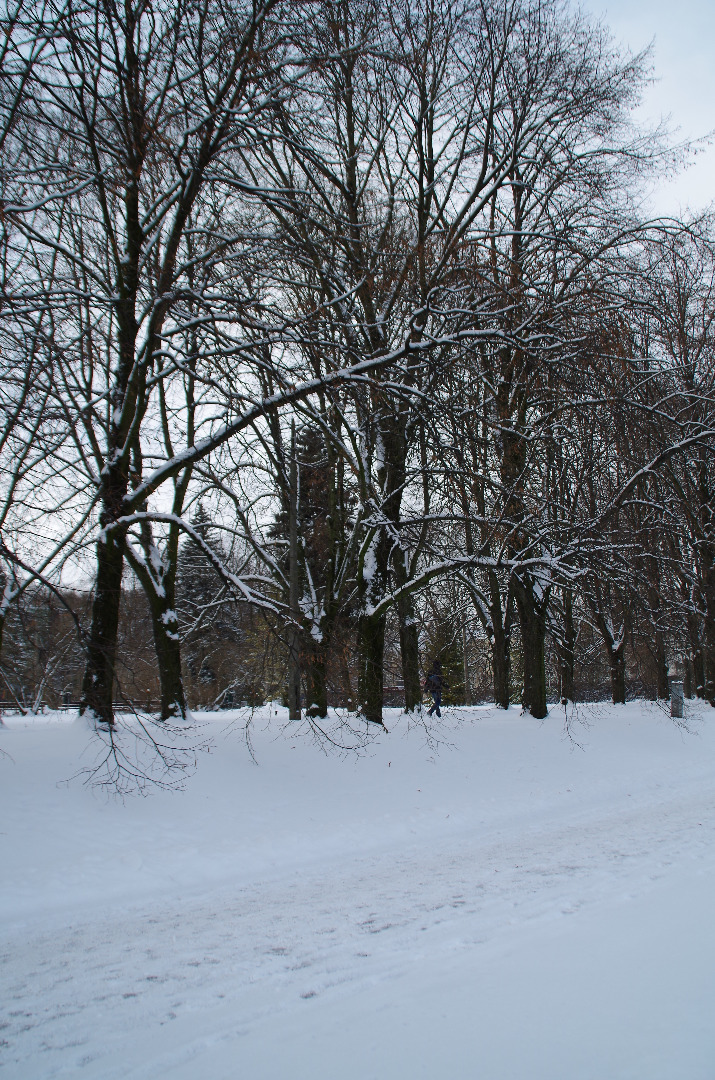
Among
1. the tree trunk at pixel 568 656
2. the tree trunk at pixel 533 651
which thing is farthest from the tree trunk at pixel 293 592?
the tree trunk at pixel 568 656

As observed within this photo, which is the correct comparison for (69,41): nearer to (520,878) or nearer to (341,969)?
(341,969)

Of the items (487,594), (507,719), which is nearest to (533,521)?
(507,719)

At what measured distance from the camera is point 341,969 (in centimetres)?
396

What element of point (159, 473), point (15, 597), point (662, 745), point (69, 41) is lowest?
point (662, 745)

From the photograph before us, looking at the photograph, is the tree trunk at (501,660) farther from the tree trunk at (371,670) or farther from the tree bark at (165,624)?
the tree bark at (165,624)

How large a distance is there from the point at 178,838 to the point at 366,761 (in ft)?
12.7

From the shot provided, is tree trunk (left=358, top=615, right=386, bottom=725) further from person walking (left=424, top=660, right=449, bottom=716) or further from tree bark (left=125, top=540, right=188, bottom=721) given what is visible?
person walking (left=424, top=660, right=449, bottom=716)

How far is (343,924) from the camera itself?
4.83 meters

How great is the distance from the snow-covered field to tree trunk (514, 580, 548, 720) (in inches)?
235

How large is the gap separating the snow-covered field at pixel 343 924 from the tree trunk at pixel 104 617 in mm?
474

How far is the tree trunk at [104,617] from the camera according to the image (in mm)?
8086

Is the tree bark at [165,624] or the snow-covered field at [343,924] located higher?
the tree bark at [165,624]

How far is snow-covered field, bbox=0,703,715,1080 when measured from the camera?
10.1 feet

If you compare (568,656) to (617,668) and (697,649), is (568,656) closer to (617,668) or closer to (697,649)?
(617,668)
